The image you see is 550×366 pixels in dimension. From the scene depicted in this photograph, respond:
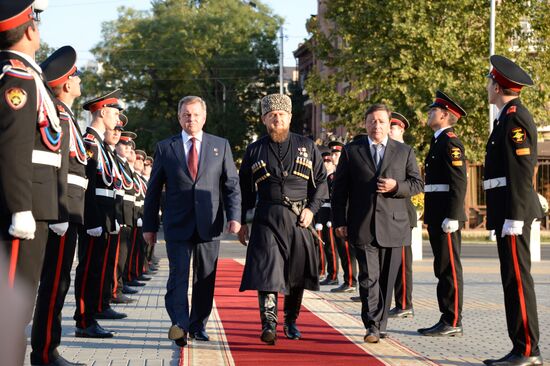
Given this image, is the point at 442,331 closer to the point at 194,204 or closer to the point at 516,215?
the point at 516,215

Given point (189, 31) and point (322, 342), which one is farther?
point (189, 31)

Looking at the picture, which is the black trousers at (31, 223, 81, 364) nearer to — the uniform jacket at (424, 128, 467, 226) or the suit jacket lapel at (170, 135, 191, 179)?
the suit jacket lapel at (170, 135, 191, 179)

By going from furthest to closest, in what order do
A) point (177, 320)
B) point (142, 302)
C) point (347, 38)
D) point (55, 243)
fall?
point (347, 38)
point (142, 302)
point (177, 320)
point (55, 243)

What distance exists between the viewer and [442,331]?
10.6m

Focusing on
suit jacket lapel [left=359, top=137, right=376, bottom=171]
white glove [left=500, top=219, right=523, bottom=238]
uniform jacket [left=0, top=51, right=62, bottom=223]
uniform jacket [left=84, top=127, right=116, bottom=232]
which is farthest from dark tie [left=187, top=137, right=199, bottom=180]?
uniform jacket [left=0, top=51, right=62, bottom=223]

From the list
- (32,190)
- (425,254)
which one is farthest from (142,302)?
(425,254)

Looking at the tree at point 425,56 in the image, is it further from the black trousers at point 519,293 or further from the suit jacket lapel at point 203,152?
the black trousers at point 519,293

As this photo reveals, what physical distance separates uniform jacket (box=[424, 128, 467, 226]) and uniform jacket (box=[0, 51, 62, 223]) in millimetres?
5308

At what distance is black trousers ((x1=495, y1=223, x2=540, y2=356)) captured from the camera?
8.60 metres

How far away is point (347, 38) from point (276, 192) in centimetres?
2975

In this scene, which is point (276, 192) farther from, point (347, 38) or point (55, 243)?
point (347, 38)

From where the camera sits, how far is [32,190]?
630 centimetres

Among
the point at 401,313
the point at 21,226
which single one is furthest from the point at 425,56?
the point at 21,226

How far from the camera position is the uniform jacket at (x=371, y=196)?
10.2 metres
